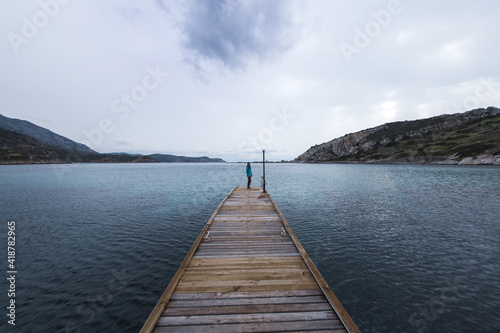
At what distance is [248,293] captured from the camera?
573cm

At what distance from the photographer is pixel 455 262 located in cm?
1012

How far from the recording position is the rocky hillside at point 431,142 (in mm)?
80900

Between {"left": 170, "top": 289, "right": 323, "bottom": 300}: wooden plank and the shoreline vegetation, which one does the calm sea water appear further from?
the shoreline vegetation

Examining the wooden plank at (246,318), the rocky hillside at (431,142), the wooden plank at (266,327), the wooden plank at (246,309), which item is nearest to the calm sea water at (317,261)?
the wooden plank at (246,309)

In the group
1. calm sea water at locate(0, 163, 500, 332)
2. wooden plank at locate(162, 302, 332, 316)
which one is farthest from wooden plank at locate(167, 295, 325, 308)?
calm sea water at locate(0, 163, 500, 332)

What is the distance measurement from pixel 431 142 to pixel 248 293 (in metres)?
157

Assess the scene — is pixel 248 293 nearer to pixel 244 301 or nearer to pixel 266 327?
pixel 244 301

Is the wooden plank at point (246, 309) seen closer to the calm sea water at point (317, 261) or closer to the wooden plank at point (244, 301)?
the wooden plank at point (244, 301)

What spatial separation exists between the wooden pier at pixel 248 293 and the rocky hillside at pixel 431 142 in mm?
103717

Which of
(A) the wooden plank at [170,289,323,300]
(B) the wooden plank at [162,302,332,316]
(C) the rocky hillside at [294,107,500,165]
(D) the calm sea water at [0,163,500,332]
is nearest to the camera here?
(B) the wooden plank at [162,302,332,316]

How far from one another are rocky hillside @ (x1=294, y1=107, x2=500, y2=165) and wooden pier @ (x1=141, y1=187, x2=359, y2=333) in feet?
340

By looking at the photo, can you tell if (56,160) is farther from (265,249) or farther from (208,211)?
(265,249)

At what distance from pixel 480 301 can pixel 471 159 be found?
105260 millimetres

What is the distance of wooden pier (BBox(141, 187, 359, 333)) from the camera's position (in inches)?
180
